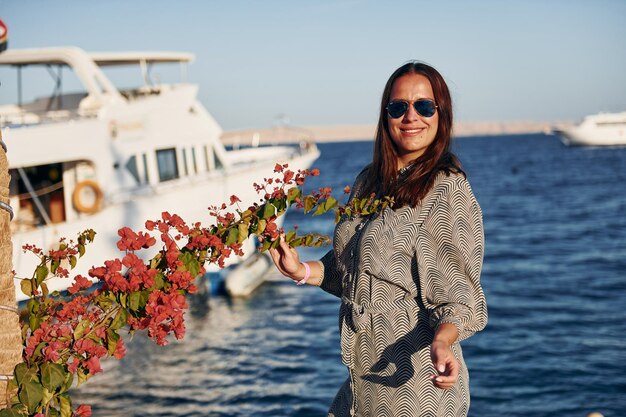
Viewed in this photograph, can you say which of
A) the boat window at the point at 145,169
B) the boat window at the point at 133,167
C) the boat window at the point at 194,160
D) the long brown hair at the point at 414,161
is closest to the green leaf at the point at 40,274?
the long brown hair at the point at 414,161

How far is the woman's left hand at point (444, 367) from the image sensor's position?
2318 millimetres

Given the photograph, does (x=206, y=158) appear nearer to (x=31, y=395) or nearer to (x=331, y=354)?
(x=331, y=354)

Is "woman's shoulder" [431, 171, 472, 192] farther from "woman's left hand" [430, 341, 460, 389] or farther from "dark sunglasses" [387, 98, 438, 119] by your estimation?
"woman's left hand" [430, 341, 460, 389]

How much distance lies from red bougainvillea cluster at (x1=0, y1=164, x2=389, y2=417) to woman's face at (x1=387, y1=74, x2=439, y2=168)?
255 mm

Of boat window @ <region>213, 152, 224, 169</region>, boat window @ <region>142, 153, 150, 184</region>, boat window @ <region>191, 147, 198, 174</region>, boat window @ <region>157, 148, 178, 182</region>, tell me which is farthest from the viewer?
boat window @ <region>213, 152, 224, 169</region>

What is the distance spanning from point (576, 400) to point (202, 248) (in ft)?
36.4

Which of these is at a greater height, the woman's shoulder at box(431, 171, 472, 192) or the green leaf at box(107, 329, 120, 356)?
the woman's shoulder at box(431, 171, 472, 192)

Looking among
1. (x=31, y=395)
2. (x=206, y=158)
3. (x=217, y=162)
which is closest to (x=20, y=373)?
(x=31, y=395)

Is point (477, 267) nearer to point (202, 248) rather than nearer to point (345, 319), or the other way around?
point (345, 319)

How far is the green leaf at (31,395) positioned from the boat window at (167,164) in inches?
664

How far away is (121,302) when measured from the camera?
265 cm

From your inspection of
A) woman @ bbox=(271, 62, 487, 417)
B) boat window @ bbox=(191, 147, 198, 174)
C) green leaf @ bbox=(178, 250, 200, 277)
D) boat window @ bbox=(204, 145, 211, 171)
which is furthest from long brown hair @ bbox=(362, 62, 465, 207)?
boat window @ bbox=(204, 145, 211, 171)

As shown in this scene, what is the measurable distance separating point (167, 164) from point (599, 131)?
10978 centimetres

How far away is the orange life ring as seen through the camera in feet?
51.9
